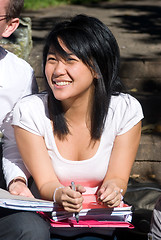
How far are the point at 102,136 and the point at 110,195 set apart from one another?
16.6 inches

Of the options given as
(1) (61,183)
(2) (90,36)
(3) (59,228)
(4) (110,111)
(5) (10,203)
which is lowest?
(3) (59,228)

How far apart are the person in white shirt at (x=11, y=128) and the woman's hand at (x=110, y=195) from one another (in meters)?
0.31

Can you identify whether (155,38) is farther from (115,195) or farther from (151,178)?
(115,195)

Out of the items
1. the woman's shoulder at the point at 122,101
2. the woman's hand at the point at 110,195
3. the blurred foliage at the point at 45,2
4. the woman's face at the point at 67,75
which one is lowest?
the blurred foliage at the point at 45,2

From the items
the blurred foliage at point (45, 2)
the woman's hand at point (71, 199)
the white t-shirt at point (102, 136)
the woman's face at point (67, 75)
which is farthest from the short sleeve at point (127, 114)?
the blurred foliage at point (45, 2)

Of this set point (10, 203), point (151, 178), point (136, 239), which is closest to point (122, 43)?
point (151, 178)

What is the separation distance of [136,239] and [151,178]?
0.73 metres

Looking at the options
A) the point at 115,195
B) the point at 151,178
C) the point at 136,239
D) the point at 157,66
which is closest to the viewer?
the point at 115,195

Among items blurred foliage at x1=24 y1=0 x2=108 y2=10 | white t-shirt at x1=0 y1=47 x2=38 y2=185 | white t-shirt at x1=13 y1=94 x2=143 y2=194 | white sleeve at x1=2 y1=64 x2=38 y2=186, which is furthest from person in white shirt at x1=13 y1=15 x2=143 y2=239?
blurred foliage at x1=24 y1=0 x2=108 y2=10

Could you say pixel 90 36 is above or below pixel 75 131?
above

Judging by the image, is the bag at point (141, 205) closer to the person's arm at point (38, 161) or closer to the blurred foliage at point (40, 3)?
the person's arm at point (38, 161)

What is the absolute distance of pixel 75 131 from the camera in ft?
8.14

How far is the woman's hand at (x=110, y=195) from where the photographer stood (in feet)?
6.86

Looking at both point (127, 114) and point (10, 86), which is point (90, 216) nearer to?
point (127, 114)
